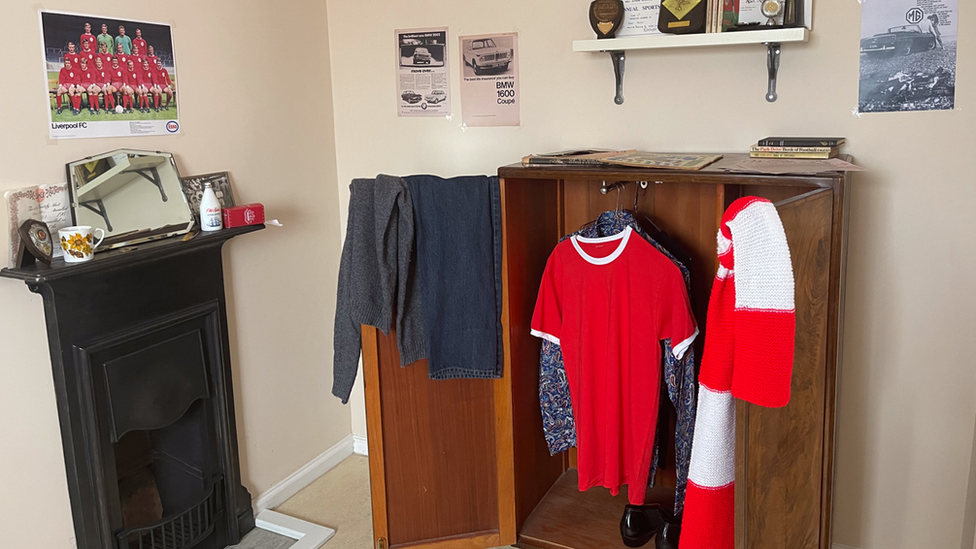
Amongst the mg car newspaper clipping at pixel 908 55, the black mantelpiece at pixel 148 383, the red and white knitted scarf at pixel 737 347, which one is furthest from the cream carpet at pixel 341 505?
the mg car newspaper clipping at pixel 908 55

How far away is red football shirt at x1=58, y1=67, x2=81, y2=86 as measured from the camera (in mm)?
2006

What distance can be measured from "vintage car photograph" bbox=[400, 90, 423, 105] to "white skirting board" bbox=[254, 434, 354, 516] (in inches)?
55.3

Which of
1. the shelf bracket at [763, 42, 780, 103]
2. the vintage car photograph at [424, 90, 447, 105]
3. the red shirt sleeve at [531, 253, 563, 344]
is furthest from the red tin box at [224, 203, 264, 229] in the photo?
the shelf bracket at [763, 42, 780, 103]

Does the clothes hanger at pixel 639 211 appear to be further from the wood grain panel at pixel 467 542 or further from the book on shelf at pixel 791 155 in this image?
the wood grain panel at pixel 467 542

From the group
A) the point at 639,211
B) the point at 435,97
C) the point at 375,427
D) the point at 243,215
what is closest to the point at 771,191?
the point at 639,211

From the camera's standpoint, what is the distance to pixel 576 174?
205cm

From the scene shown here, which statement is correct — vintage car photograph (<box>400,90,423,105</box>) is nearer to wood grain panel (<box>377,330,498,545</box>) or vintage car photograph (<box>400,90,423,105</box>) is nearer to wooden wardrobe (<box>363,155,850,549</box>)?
wooden wardrobe (<box>363,155,850,549</box>)

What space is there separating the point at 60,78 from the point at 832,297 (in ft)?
6.46

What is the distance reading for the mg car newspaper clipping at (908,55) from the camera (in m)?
2.02

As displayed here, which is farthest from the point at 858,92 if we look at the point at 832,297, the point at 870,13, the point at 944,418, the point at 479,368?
the point at 479,368

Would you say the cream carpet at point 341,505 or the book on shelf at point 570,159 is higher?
the book on shelf at point 570,159

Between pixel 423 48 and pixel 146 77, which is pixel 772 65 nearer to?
pixel 423 48

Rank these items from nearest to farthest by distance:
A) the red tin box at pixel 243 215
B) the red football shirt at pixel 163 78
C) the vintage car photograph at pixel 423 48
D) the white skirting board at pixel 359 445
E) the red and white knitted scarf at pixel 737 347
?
the red and white knitted scarf at pixel 737 347, the red football shirt at pixel 163 78, the red tin box at pixel 243 215, the vintage car photograph at pixel 423 48, the white skirting board at pixel 359 445

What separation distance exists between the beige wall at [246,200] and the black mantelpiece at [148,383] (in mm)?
81
